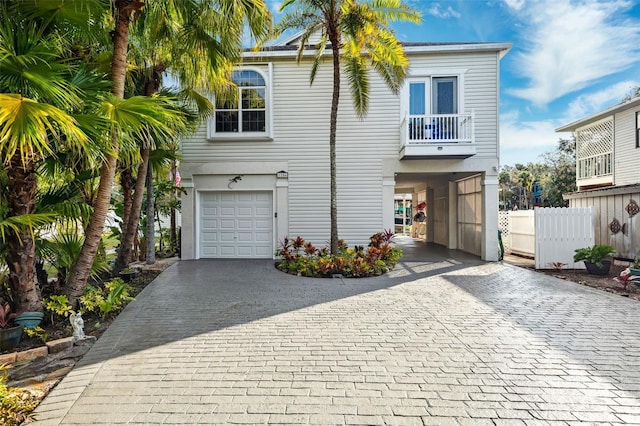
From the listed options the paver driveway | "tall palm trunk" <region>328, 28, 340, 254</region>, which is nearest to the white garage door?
"tall palm trunk" <region>328, 28, 340, 254</region>

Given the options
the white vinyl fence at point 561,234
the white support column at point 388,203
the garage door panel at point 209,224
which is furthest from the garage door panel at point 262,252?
the white vinyl fence at point 561,234

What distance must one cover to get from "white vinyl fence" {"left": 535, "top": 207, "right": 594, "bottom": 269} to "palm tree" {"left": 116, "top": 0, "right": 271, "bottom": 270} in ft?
29.7

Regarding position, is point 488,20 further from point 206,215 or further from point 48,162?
point 48,162

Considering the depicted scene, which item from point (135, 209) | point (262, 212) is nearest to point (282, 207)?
point (262, 212)

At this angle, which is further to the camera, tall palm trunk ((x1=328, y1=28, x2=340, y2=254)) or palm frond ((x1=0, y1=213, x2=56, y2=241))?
tall palm trunk ((x1=328, y1=28, x2=340, y2=254))

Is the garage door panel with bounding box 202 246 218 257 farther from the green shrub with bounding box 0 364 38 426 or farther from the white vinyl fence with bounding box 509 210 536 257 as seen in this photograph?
the white vinyl fence with bounding box 509 210 536 257

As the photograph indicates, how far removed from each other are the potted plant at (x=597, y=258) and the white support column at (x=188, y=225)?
37.4 feet

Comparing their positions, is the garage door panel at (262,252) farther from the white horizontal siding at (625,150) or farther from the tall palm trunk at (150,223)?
the white horizontal siding at (625,150)

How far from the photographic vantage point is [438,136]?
10.9 meters

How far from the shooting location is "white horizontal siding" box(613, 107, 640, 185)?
15.5 meters

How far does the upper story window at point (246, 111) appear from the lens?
11.8m

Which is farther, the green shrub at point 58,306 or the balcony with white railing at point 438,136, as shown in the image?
the balcony with white railing at point 438,136

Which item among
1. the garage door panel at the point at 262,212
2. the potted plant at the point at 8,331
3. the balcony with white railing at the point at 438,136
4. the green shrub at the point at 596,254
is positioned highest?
the balcony with white railing at the point at 438,136

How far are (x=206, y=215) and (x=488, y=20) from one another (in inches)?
503
